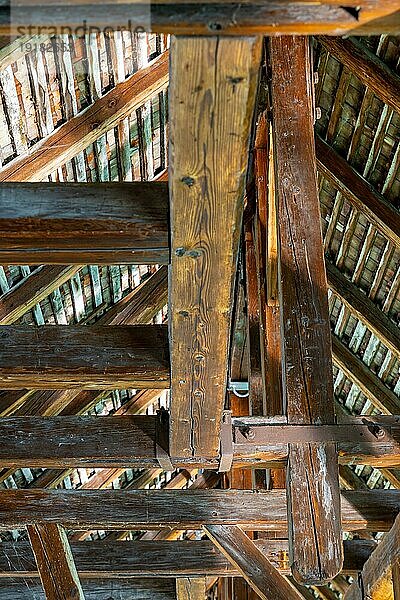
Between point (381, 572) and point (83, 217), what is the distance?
2.46 m

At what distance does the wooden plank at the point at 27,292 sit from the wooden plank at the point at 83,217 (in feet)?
9.29

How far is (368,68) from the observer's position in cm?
406

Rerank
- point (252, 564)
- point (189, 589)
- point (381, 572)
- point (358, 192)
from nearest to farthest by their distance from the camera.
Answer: point (381, 572)
point (252, 564)
point (358, 192)
point (189, 589)

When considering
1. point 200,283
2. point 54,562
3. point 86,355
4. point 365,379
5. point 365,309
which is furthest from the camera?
point 365,379

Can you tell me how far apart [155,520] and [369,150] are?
259 cm

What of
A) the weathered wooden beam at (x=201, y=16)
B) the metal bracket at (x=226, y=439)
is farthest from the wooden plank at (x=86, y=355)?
the weathered wooden beam at (x=201, y=16)

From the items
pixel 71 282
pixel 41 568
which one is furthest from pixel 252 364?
pixel 41 568

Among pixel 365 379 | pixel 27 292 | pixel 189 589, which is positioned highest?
pixel 27 292

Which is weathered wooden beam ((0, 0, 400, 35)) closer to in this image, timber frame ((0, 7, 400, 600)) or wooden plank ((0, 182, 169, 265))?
timber frame ((0, 7, 400, 600))

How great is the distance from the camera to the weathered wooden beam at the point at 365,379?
600 centimetres

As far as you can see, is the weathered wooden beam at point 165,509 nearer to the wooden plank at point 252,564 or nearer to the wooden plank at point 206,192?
the wooden plank at point 252,564

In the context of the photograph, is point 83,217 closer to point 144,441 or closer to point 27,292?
point 144,441

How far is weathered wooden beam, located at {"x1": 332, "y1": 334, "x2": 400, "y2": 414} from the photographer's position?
19.7 ft

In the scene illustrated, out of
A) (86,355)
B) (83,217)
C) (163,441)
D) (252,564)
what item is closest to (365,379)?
(252,564)
